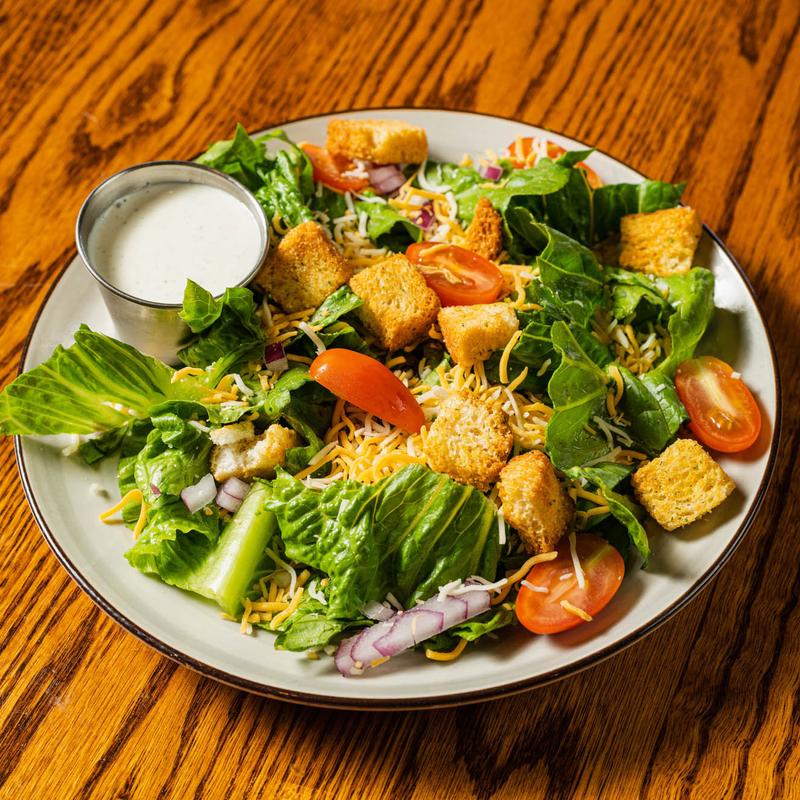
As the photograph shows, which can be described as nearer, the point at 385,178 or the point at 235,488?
the point at 235,488

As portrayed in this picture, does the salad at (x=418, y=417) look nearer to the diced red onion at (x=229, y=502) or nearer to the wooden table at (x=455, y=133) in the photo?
the diced red onion at (x=229, y=502)

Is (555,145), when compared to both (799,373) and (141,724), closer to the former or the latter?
(799,373)

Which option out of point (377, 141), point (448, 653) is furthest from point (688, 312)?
point (448, 653)

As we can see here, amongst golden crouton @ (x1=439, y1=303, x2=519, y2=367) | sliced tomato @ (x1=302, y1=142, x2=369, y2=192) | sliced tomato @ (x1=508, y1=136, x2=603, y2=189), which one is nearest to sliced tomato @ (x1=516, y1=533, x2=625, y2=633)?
golden crouton @ (x1=439, y1=303, x2=519, y2=367)

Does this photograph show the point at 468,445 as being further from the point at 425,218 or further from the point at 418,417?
the point at 425,218

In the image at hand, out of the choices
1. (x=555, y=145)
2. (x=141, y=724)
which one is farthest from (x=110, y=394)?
(x=555, y=145)

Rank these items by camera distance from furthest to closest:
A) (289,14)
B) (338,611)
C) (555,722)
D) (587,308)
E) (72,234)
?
(289,14), (72,234), (587,308), (555,722), (338,611)
